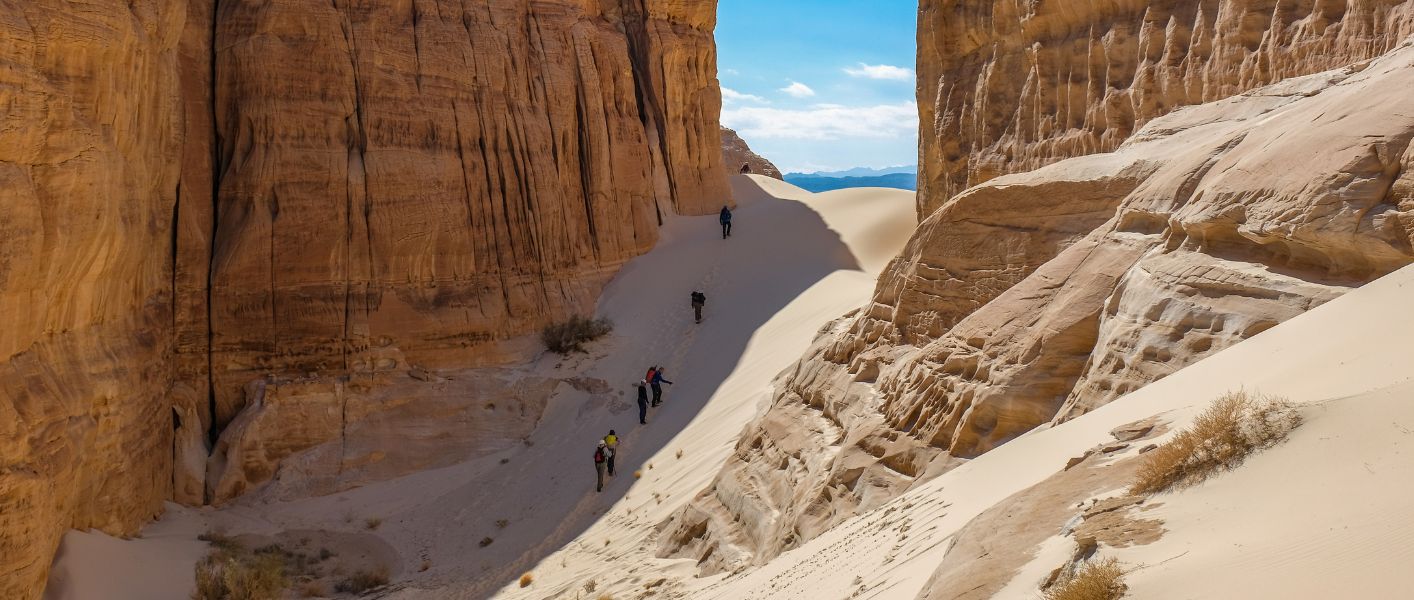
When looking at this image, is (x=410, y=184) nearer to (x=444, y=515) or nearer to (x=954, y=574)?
(x=444, y=515)

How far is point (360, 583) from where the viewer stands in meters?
13.2

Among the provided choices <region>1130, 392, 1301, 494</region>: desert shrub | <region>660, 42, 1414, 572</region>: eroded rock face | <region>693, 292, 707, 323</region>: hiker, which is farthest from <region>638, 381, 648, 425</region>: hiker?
<region>1130, 392, 1301, 494</region>: desert shrub

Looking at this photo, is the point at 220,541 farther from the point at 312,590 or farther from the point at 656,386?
the point at 656,386

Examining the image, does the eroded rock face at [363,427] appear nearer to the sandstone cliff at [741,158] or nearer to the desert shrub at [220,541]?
the desert shrub at [220,541]

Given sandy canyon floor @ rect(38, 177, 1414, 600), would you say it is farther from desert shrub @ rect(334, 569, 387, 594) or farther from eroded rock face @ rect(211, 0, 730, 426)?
eroded rock face @ rect(211, 0, 730, 426)

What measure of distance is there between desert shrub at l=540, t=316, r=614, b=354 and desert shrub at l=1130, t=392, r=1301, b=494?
16.5 meters

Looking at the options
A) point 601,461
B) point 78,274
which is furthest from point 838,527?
point 78,274

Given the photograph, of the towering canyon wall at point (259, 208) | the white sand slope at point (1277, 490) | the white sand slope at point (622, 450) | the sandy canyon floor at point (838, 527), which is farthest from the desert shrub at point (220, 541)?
the white sand slope at point (1277, 490)

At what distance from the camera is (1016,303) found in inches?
320

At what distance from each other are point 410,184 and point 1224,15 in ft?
45.2

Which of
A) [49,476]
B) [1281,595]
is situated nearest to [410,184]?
[49,476]

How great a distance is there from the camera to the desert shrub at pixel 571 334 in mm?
20047

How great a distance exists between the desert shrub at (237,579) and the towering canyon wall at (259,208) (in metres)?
1.53

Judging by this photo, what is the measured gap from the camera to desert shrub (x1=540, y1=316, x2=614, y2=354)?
20047mm
